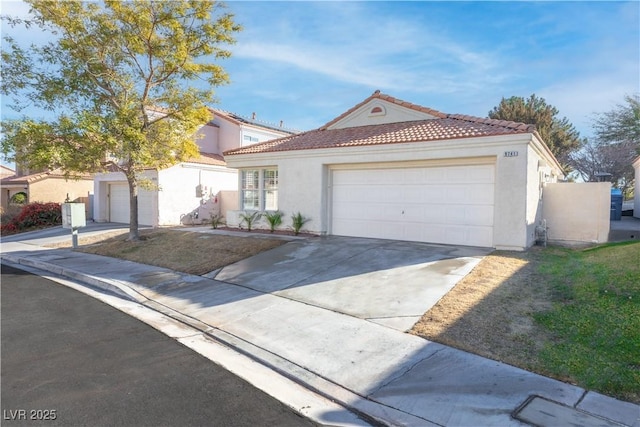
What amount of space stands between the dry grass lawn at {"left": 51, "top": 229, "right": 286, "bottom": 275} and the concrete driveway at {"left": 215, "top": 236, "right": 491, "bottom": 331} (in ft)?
2.15

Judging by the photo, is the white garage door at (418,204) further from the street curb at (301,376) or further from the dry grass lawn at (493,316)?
the street curb at (301,376)

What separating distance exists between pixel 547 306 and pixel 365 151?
766 centimetres

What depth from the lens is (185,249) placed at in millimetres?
12461

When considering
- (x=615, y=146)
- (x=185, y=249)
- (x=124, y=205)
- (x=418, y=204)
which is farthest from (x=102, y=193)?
(x=615, y=146)

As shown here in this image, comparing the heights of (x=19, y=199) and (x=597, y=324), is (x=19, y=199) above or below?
above

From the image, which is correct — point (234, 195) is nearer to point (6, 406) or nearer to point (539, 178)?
point (539, 178)

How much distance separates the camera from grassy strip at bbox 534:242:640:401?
4059mm

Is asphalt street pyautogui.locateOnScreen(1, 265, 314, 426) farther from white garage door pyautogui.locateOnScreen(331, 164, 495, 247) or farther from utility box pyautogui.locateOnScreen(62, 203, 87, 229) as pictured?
utility box pyautogui.locateOnScreen(62, 203, 87, 229)

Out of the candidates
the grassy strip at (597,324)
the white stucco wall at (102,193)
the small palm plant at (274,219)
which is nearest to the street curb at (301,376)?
the grassy strip at (597,324)

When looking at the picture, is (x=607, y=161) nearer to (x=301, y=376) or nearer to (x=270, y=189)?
(x=270, y=189)

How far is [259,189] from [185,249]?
439 cm

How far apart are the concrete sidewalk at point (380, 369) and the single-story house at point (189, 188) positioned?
12.3 metres

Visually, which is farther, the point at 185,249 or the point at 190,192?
the point at 190,192

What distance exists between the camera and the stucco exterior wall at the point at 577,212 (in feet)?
38.3
